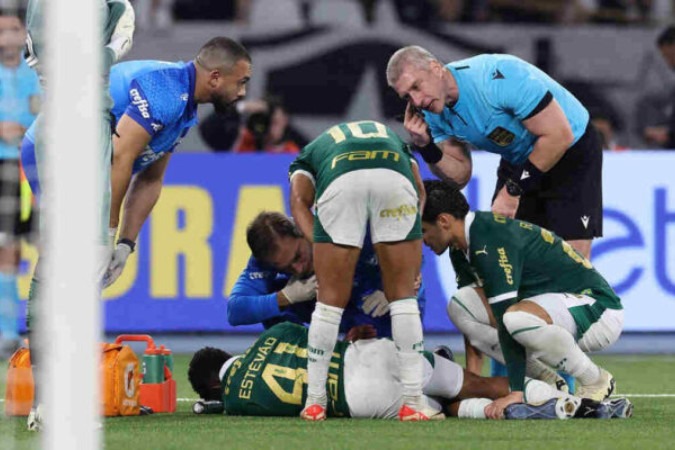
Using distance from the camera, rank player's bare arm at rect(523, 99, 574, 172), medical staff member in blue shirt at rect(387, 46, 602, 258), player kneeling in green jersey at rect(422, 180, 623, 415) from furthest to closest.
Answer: player's bare arm at rect(523, 99, 574, 172), medical staff member in blue shirt at rect(387, 46, 602, 258), player kneeling in green jersey at rect(422, 180, 623, 415)

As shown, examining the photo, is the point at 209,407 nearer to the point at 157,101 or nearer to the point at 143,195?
the point at 143,195

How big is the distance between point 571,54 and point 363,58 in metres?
2.05

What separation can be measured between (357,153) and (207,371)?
142 centimetres

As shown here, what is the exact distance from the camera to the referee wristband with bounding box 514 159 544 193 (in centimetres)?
717

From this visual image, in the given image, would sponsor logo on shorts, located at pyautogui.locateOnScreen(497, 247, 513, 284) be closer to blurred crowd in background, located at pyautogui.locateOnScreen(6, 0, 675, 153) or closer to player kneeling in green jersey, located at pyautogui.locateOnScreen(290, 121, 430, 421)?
player kneeling in green jersey, located at pyautogui.locateOnScreen(290, 121, 430, 421)

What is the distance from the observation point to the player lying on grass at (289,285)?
689 centimetres

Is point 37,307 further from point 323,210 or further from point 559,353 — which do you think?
point 559,353

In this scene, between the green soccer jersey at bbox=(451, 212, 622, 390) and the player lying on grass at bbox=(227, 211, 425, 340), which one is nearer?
the green soccer jersey at bbox=(451, 212, 622, 390)

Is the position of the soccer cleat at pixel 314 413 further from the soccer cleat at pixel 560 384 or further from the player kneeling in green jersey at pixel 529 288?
the soccer cleat at pixel 560 384

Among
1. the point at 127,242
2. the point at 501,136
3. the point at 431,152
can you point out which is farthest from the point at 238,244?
the point at 501,136

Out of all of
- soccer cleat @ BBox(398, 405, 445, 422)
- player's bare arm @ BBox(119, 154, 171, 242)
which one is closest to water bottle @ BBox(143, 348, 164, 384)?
player's bare arm @ BBox(119, 154, 171, 242)

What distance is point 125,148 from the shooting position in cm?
660

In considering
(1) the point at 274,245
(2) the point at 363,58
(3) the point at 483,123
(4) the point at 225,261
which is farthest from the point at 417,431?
(2) the point at 363,58

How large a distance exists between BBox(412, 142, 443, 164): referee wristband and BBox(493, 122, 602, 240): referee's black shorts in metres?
0.38
